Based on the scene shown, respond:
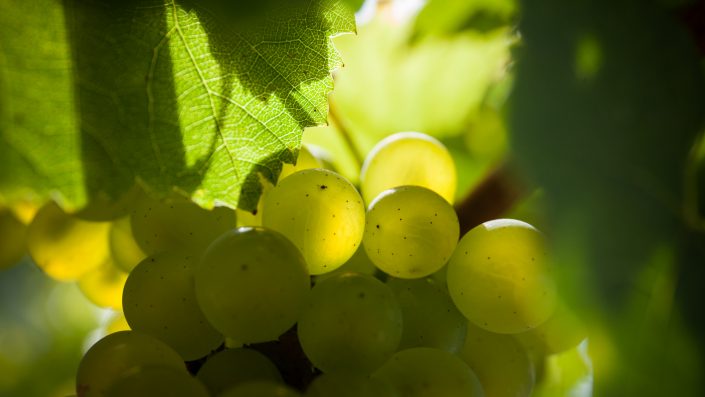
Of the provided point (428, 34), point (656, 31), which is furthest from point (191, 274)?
point (428, 34)

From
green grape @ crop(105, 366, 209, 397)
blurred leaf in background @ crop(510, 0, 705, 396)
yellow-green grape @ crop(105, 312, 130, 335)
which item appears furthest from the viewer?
yellow-green grape @ crop(105, 312, 130, 335)

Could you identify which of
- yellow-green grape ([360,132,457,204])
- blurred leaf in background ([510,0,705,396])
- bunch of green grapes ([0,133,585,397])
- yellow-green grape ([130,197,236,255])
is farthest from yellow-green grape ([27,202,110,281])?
blurred leaf in background ([510,0,705,396])

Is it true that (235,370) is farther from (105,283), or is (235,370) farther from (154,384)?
(105,283)

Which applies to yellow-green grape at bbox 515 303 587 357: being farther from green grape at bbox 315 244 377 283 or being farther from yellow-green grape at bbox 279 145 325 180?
yellow-green grape at bbox 279 145 325 180

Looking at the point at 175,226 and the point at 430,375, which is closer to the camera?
the point at 430,375

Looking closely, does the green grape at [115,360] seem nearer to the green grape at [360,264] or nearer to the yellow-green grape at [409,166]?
the green grape at [360,264]

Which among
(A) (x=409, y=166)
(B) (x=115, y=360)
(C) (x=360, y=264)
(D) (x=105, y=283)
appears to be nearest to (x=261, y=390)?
(B) (x=115, y=360)
